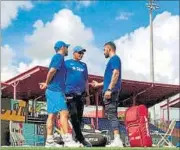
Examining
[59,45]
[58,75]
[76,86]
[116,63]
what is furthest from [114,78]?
[59,45]

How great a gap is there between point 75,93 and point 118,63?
83cm

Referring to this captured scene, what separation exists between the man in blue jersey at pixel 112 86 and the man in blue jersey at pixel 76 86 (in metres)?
0.40

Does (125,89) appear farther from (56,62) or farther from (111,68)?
(56,62)

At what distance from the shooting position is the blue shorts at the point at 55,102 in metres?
7.13

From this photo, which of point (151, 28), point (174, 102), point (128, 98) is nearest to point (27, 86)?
point (128, 98)

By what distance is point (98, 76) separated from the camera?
25.1m

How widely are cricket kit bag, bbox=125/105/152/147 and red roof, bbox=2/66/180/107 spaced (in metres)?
13.1

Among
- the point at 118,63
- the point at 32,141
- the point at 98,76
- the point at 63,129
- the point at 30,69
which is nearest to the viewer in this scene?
the point at 63,129

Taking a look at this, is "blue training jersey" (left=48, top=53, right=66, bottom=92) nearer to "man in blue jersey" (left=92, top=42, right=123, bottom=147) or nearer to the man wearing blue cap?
the man wearing blue cap

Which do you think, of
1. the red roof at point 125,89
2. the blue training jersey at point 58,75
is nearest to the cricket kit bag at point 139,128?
the blue training jersey at point 58,75

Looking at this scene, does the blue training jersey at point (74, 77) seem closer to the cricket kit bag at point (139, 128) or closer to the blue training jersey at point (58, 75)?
the blue training jersey at point (58, 75)

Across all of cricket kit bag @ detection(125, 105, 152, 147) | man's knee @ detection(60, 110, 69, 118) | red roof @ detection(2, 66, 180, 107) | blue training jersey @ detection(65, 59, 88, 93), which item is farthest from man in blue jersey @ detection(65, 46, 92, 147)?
red roof @ detection(2, 66, 180, 107)

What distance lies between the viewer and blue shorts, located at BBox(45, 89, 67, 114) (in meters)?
7.13

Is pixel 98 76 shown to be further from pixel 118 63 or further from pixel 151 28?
pixel 151 28
